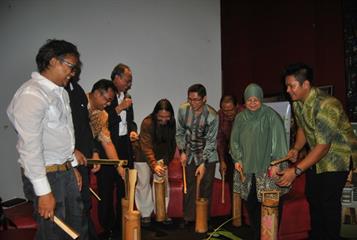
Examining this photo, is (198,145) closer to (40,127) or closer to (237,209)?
(237,209)

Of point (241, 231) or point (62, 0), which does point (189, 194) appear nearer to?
point (241, 231)

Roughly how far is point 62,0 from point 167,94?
172 cm

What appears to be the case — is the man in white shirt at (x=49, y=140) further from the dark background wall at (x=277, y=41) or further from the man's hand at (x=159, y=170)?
the dark background wall at (x=277, y=41)

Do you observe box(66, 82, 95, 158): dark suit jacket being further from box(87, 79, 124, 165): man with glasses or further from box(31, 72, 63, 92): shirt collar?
box(31, 72, 63, 92): shirt collar

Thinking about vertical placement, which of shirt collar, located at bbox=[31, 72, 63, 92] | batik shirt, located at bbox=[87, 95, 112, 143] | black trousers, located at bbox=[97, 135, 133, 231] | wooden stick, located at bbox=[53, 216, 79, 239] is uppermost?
shirt collar, located at bbox=[31, 72, 63, 92]

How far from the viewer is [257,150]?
91.5 inches

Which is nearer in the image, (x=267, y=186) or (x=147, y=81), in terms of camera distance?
(x=267, y=186)

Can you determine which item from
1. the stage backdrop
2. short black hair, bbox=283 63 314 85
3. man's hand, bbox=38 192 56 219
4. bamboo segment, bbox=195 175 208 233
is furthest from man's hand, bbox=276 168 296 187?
the stage backdrop

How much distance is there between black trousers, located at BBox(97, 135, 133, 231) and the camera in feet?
8.86

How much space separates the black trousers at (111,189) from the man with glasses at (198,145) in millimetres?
541

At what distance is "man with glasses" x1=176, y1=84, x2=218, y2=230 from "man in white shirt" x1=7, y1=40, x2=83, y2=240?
59.1 inches

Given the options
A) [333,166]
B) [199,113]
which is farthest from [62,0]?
[333,166]

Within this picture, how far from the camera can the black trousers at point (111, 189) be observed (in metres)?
2.70

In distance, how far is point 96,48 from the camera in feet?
13.9
